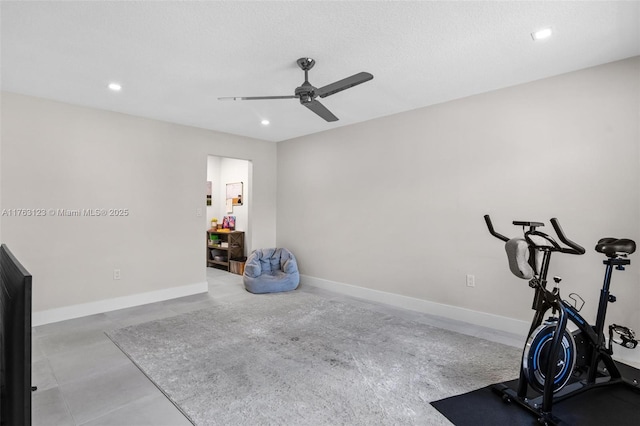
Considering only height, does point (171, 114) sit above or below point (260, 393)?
above

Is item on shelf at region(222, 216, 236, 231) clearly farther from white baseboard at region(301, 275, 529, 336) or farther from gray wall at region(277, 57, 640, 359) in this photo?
white baseboard at region(301, 275, 529, 336)

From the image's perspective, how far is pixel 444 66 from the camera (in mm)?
2934

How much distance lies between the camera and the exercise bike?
207 cm

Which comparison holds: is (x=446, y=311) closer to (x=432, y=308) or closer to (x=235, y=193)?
(x=432, y=308)

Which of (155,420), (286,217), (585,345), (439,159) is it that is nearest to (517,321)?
Answer: (585,345)

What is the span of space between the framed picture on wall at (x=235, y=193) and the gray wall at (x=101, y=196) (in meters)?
1.65

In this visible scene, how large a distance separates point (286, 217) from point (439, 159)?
3.00 meters

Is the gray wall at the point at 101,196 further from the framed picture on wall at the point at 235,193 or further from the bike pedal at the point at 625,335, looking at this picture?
the bike pedal at the point at 625,335

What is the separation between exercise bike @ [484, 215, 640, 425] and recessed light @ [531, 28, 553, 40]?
1.34 meters

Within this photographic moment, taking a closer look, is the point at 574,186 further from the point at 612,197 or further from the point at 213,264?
the point at 213,264

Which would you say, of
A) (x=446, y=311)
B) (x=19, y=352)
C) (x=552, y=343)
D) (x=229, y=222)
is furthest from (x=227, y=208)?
(x=19, y=352)

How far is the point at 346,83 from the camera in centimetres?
248

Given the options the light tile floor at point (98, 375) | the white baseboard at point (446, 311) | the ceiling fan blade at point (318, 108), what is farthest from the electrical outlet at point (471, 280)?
the ceiling fan blade at point (318, 108)

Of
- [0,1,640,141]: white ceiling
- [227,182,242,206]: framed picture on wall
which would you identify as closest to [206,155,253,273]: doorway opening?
[227,182,242,206]: framed picture on wall
